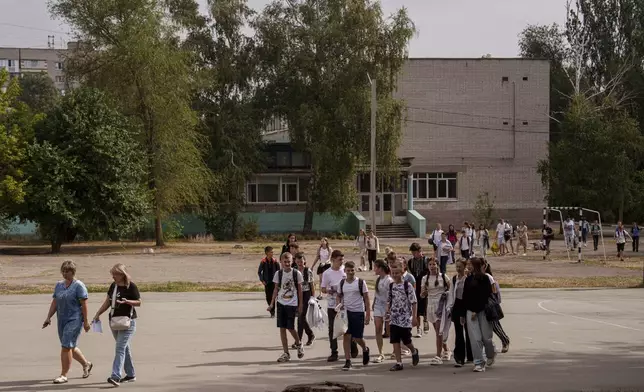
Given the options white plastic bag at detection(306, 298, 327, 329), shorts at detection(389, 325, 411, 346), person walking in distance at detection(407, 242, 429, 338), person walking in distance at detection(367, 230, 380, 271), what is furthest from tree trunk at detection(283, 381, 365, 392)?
person walking in distance at detection(367, 230, 380, 271)

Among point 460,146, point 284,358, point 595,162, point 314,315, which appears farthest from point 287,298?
point 460,146

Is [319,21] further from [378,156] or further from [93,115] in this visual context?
[93,115]

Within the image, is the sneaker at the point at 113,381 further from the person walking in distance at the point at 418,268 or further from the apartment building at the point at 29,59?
the apartment building at the point at 29,59

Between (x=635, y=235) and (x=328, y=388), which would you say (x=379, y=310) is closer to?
(x=328, y=388)

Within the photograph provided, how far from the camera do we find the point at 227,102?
61.8m

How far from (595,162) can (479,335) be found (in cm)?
5065

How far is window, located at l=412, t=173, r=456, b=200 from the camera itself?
67.8 meters

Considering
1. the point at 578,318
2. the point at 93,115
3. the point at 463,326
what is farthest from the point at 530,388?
the point at 93,115

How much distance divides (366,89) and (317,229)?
12403mm

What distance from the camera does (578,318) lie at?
20859mm

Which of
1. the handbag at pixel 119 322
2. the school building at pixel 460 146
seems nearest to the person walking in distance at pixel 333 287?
the handbag at pixel 119 322

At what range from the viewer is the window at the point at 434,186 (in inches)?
2667

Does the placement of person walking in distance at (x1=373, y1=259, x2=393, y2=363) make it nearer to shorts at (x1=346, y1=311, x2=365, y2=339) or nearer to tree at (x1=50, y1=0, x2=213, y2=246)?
shorts at (x1=346, y1=311, x2=365, y2=339)

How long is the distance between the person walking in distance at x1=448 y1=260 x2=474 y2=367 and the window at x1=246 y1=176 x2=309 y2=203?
52472 mm
